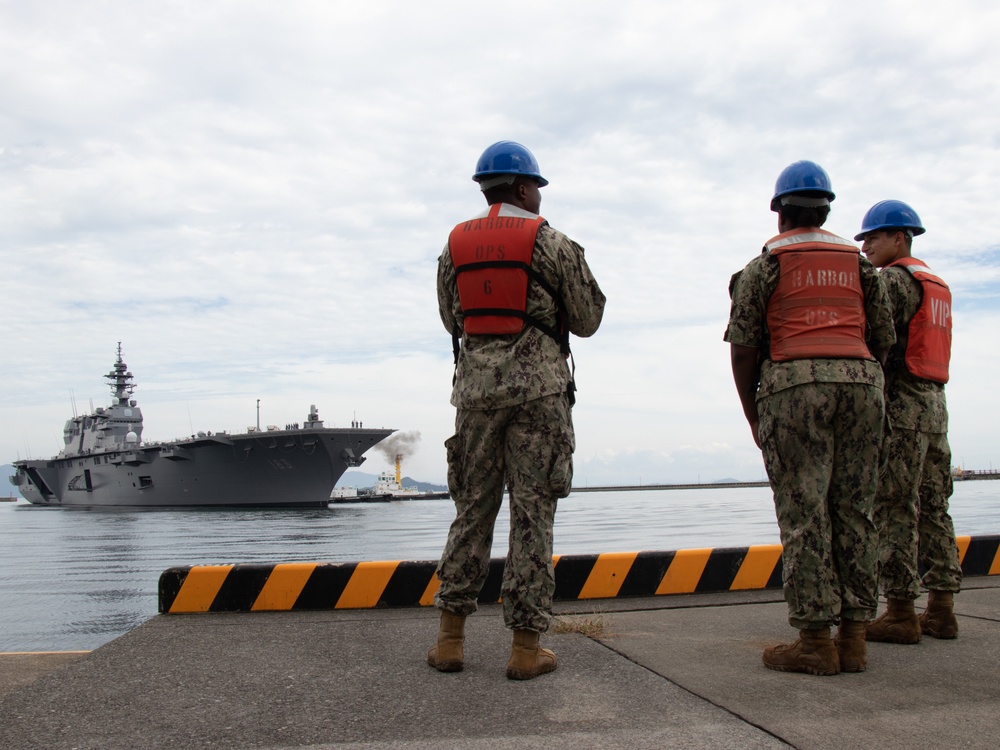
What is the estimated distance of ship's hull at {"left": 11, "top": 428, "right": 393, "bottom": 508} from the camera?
4091 centimetres

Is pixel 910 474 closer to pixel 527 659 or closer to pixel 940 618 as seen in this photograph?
pixel 940 618

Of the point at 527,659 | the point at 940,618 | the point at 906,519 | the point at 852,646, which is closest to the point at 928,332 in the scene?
the point at 906,519

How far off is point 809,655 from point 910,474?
1.05 m

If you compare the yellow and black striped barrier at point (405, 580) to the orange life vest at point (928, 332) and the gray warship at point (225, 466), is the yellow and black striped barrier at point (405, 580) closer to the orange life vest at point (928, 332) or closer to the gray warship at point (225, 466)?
the orange life vest at point (928, 332)

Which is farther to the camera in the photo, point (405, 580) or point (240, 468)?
point (240, 468)

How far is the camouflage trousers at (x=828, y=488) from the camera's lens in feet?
8.64

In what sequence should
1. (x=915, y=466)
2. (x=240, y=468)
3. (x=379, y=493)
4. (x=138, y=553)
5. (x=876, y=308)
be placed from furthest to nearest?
(x=379, y=493) → (x=240, y=468) → (x=138, y=553) → (x=915, y=466) → (x=876, y=308)

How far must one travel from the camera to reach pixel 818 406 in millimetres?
2648

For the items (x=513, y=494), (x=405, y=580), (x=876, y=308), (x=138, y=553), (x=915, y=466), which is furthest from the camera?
(x=138, y=553)

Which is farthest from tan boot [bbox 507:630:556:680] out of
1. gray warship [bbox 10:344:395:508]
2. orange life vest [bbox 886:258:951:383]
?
gray warship [bbox 10:344:395:508]

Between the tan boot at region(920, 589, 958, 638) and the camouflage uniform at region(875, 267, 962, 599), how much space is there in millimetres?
44

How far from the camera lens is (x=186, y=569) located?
3639 millimetres

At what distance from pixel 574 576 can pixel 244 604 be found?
157cm

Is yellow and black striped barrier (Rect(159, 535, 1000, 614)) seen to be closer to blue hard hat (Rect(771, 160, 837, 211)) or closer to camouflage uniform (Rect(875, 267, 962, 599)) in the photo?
camouflage uniform (Rect(875, 267, 962, 599))
